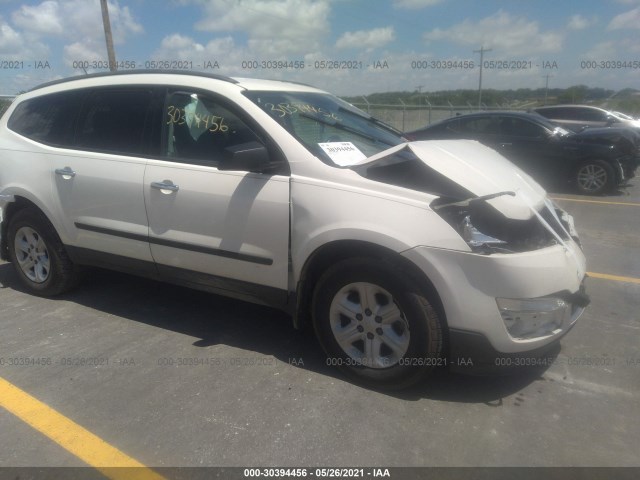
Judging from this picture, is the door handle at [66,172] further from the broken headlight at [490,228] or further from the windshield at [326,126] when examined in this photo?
the broken headlight at [490,228]

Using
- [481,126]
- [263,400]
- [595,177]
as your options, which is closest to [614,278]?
[263,400]

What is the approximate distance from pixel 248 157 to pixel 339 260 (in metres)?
0.80

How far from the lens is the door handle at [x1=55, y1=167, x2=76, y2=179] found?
13.0ft

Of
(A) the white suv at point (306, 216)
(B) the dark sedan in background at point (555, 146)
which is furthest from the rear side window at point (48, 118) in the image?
(B) the dark sedan in background at point (555, 146)

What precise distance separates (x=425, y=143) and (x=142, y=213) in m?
2.01

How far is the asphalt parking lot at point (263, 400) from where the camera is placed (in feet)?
8.34

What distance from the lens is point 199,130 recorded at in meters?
3.57

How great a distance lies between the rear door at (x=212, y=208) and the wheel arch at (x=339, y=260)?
0.15m

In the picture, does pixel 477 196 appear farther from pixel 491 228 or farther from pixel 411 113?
pixel 411 113

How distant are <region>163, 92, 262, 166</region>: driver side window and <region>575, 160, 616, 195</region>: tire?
319 inches

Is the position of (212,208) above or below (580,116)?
below

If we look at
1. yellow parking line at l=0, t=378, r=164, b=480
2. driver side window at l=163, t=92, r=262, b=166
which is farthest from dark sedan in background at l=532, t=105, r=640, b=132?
yellow parking line at l=0, t=378, r=164, b=480

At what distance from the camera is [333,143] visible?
3426 mm

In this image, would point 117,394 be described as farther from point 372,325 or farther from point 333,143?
point 333,143
